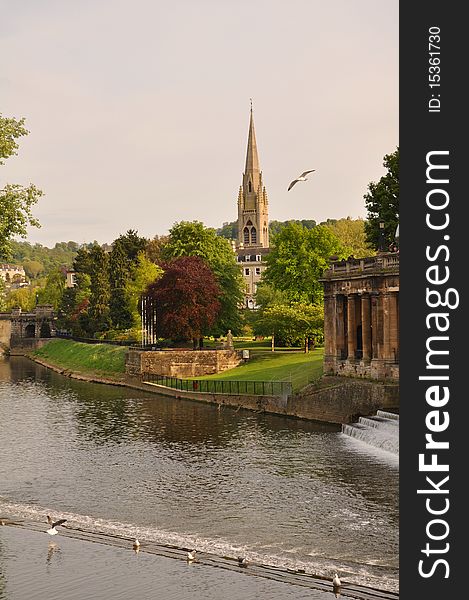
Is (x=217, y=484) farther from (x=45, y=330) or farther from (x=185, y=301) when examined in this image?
(x=45, y=330)

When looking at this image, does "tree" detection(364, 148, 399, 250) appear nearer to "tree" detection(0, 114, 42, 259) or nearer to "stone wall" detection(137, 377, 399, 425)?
"stone wall" detection(137, 377, 399, 425)

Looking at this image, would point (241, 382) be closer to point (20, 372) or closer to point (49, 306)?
point (20, 372)

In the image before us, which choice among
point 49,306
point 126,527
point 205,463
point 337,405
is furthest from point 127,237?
point 126,527

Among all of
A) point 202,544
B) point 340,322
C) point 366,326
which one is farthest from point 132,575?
point 340,322

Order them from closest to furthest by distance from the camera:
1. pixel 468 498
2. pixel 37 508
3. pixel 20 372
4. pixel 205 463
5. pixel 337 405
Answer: pixel 468 498 < pixel 37 508 < pixel 205 463 < pixel 337 405 < pixel 20 372

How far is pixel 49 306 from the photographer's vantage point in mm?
163625

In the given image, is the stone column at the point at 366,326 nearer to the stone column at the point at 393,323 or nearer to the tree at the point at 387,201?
the stone column at the point at 393,323

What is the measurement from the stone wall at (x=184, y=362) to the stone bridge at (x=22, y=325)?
75.0m

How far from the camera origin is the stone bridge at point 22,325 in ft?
524

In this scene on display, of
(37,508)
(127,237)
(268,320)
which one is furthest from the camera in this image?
(127,237)

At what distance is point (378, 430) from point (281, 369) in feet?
88.4

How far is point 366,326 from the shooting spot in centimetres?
6116

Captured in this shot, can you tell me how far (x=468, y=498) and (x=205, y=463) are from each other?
27.3m

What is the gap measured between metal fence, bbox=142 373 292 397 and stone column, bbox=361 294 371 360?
6.12 metres
